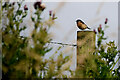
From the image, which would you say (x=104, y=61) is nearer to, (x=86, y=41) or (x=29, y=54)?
(x=86, y=41)

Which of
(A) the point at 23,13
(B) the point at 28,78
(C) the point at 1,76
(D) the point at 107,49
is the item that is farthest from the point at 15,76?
(D) the point at 107,49

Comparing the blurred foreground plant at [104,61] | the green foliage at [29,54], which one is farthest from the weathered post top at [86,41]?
the green foliage at [29,54]

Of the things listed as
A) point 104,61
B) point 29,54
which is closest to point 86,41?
point 104,61

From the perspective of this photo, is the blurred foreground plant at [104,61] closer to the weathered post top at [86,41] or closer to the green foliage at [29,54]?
the weathered post top at [86,41]

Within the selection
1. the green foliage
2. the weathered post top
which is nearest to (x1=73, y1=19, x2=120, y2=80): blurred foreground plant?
the weathered post top

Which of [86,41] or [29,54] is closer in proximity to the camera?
[29,54]

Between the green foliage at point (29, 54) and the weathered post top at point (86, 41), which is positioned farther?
the weathered post top at point (86, 41)

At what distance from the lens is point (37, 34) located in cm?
80

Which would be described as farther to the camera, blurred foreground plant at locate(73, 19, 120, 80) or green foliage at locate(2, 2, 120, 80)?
blurred foreground plant at locate(73, 19, 120, 80)

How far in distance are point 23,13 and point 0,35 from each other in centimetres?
57

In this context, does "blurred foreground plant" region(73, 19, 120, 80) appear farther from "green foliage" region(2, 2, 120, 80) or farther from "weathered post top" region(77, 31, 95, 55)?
"green foliage" region(2, 2, 120, 80)

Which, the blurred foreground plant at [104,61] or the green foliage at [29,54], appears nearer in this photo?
the green foliage at [29,54]

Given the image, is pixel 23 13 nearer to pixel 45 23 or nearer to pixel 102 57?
pixel 45 23

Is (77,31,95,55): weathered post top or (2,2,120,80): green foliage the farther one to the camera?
(77,31,95,55): weathered post top
